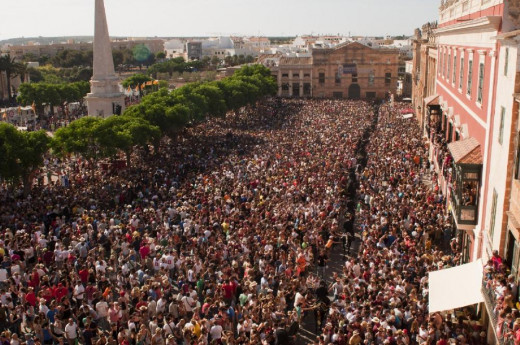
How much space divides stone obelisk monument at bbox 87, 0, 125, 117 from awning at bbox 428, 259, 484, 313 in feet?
144

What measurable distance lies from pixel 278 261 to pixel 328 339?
461 centimetres

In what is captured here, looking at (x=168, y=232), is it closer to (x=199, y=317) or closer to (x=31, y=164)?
(x=199, y=317)

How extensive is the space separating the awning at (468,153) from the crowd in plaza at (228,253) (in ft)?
10.2

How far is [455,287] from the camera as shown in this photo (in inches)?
521

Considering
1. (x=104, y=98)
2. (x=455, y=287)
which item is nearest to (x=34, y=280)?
(x=455, y=287)

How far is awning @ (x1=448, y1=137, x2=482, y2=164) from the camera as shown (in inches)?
624

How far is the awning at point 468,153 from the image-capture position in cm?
1585

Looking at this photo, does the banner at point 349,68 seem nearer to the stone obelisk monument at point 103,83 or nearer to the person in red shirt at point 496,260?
the stone obelisk monument at point 103,83

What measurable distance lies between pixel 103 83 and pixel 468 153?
42.8 meters

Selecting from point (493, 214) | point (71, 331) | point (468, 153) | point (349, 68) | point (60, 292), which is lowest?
point (71, 331)

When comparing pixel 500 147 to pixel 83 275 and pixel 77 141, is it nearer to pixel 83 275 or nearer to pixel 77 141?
pixel 83 275

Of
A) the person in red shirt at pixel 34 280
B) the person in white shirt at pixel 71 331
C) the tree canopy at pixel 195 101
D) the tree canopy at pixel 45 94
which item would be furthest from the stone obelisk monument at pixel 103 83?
the person in white shirt at pixel 71 331

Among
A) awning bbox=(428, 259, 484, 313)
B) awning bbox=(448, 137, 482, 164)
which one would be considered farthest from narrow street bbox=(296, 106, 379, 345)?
awning bbox=(448, 137, 482, 164)

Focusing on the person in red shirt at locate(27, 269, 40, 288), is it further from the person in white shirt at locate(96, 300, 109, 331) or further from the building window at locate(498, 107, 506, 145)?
the building window at locate(498, 107, 506, 145)
